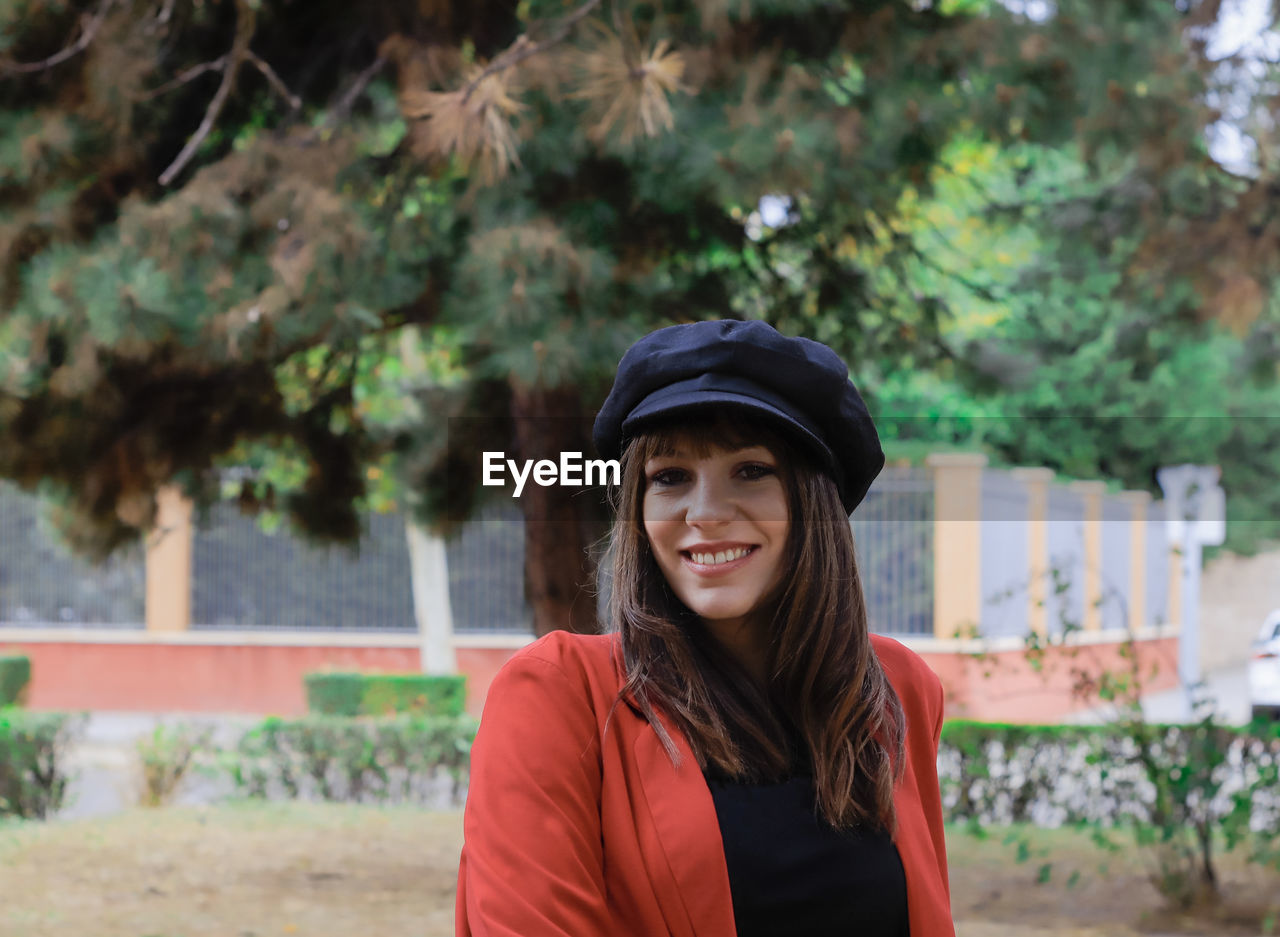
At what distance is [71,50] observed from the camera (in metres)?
4.98

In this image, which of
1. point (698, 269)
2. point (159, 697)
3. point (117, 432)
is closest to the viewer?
point (117, 432)

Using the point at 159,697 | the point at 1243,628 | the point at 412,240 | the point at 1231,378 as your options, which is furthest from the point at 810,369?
the point at 1243,628

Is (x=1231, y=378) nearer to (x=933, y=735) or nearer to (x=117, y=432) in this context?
(x=117, y=432)

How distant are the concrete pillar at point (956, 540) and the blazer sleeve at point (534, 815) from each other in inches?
522

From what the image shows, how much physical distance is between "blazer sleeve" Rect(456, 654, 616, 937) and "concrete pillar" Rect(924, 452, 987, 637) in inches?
522

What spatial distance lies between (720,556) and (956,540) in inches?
526

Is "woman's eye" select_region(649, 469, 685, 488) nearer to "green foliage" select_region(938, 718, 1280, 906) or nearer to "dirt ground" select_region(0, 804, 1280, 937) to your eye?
"dirt ground" select_region(0, 804, 1280, 937)

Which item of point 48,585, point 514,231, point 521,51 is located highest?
point 521,51

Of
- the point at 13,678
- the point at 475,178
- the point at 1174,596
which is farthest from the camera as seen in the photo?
the point at 1174,596

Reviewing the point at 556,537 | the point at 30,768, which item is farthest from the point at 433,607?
the point at 556,537

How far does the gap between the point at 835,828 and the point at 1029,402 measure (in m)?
22.7

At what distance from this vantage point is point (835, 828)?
4.93 feet

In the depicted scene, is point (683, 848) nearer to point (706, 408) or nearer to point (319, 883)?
point (706, 408)

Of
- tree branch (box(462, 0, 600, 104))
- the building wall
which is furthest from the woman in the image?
the building wall
